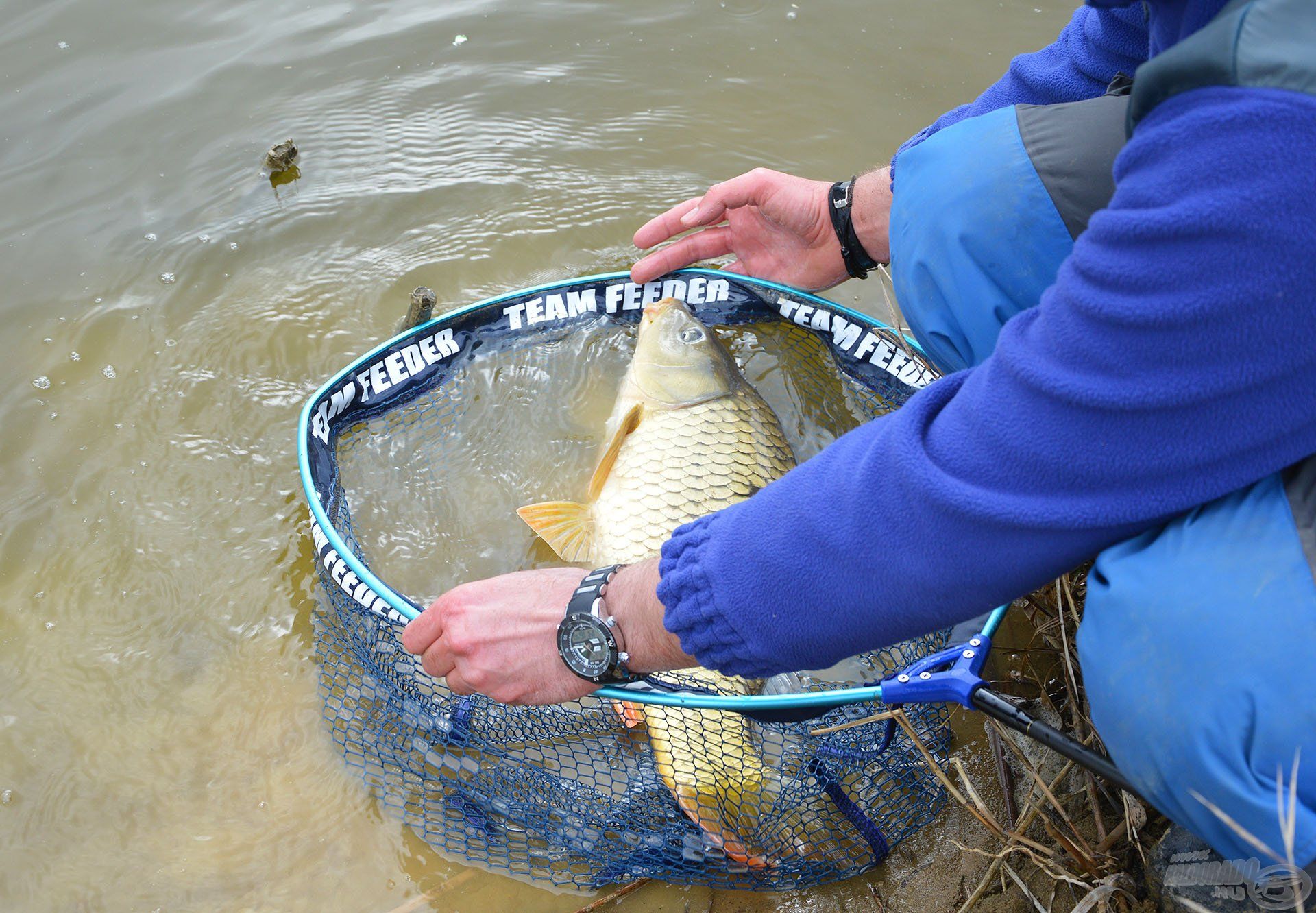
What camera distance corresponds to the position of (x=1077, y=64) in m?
2.23

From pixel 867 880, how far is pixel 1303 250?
161cm

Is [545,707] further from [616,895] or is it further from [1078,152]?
[1078,152]

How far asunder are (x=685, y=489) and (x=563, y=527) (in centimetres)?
36

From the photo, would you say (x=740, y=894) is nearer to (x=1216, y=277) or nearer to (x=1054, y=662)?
(x=1054, y=662)

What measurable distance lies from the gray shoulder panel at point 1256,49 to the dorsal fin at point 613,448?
6.24ft

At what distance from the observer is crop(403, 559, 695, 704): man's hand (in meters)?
1.67

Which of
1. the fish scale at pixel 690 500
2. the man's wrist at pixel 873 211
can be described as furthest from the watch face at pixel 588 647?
the man's wrist at pixel 873 211

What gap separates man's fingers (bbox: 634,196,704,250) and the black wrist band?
41 cm

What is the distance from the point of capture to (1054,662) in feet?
7.80

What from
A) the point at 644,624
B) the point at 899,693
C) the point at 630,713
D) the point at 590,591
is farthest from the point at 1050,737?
the point at 630,713

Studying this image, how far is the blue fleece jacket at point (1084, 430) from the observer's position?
104 centimetres

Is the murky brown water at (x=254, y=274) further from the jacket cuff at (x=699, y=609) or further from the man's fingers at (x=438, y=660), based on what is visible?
the jacket cuff at (x=699, y=609)

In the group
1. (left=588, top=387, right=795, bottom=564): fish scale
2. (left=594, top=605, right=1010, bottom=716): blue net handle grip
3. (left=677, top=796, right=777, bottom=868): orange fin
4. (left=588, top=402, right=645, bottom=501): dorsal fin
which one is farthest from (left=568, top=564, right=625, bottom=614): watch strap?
(left=588, top=402, right=645, bottom=501): dorsal fin

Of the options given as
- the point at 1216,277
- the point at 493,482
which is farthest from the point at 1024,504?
the point at 493,482
